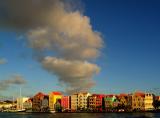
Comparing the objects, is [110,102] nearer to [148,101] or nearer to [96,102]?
[96,102]

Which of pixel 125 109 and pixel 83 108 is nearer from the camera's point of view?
pixel 125 109

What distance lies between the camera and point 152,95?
190 meters

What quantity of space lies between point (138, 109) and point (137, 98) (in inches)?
249

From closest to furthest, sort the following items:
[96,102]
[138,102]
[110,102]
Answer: [138,102]
[110,102]
[96,102]

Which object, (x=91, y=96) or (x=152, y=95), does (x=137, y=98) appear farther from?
(x=91, y=96)

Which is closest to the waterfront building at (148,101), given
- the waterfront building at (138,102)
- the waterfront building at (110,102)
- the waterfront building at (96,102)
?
the waterfront building at (138,102)

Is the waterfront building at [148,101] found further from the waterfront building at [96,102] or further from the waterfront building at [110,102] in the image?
the waterfront building at [96,102]

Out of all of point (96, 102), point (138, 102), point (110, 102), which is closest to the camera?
point (138, 102)

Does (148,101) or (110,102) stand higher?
(148,101)

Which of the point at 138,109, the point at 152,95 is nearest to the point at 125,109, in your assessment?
the point at 138,109

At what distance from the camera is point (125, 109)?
180000 millimetres

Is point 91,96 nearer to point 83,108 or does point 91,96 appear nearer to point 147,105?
point 83,108

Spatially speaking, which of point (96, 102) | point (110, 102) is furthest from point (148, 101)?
point (96, 102)

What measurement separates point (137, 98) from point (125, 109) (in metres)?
10.3
